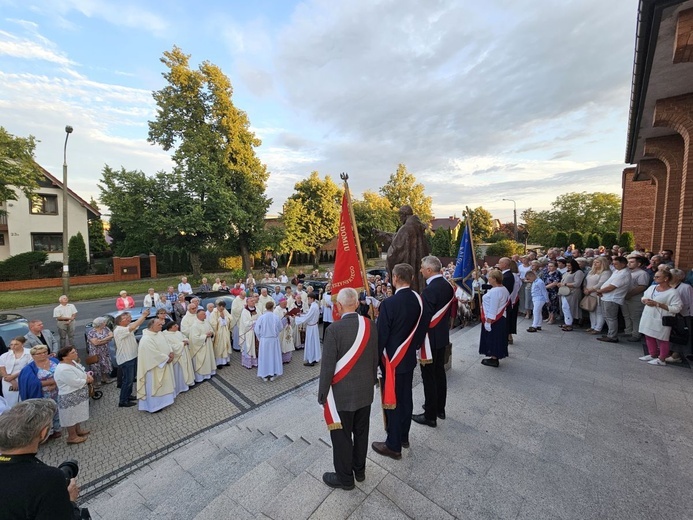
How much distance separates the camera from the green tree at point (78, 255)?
2467 cm

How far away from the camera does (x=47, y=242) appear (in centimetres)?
2600

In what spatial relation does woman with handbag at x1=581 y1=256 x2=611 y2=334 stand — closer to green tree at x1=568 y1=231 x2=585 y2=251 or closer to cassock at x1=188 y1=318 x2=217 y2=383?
cassock at x1=188 y1=318 x2=217 y2=383

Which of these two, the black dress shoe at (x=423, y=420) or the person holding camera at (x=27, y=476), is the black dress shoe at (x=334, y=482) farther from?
the person holding camera at (x=27, y=476)

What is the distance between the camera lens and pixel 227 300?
1090cm

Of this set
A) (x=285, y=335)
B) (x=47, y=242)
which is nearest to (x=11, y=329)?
(x=285, y=335)

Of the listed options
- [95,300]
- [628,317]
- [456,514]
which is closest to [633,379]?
[628,317]

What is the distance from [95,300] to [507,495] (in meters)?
23.3

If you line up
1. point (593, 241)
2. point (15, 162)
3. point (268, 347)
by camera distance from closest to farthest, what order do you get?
point (268, 347) → point (15, 162) → point (593, 241)

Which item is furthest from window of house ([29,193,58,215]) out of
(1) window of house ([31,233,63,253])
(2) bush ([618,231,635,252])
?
(2) bush ([618,231,635,252])

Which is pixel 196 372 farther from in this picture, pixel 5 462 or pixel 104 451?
pixel 5 462

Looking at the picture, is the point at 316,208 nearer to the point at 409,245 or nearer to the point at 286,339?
the point at 286,339

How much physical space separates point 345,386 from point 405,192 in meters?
39.9

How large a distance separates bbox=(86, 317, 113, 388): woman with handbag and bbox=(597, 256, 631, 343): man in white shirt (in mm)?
10759

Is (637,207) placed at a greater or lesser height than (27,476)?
greater
